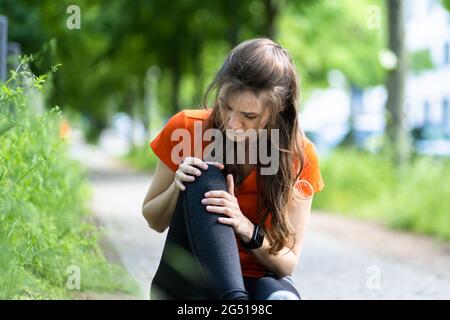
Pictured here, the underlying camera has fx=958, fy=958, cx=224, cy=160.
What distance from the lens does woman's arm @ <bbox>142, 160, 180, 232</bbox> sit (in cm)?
318

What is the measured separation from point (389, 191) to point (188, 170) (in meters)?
9.05

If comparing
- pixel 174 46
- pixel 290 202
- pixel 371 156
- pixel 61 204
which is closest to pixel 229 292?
pixel 290 202

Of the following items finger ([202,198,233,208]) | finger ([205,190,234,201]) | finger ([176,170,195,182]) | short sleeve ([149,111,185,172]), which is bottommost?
finger ([202,198,233,208])

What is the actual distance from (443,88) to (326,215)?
30.3 meters

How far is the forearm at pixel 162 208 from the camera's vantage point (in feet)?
10.3

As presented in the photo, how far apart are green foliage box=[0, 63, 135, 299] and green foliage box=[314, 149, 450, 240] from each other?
458 centimetres

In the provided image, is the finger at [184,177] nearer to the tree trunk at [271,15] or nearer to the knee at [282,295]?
the knee at [282,295]

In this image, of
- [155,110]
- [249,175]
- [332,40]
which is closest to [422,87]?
[155,110]

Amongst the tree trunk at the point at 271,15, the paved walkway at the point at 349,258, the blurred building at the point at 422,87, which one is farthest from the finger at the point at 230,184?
the blurred building at the point at 422,87

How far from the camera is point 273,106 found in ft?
10.1

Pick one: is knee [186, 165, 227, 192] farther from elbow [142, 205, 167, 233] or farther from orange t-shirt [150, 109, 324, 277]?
elbow [142, 205, 167, 233]

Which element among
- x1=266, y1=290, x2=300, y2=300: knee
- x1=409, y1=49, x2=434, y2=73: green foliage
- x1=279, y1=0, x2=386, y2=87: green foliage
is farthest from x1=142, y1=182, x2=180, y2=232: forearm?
x1=409, y1=49, x2=434, y2=73: green foliage

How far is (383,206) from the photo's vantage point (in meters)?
11.2

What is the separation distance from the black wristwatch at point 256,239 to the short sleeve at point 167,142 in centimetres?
37
